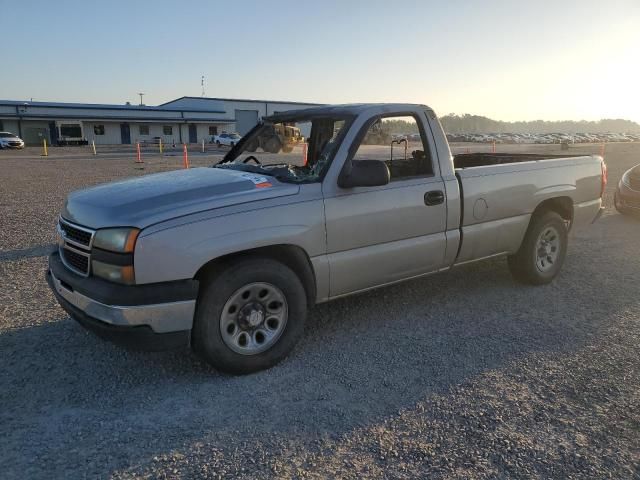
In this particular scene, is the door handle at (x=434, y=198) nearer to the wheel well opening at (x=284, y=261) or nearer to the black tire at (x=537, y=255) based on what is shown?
the wheel well opening at (x=284, y=261)

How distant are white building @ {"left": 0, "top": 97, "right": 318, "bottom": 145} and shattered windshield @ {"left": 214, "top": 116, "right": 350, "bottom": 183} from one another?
160ft

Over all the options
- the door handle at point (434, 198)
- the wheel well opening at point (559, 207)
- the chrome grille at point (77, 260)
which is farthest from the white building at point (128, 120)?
the chrome grille at point (77, 260)

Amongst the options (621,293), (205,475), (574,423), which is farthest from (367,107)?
(621,293)

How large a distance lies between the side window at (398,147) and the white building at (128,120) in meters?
48.9

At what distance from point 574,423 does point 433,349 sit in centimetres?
118

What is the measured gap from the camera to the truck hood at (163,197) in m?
3.16

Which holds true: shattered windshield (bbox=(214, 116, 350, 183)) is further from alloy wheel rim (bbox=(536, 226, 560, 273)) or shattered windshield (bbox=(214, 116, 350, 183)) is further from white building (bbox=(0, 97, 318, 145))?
white building (bbox=(0, 97, 318, 145))

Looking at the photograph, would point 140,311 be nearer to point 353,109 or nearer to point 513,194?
point 353,109

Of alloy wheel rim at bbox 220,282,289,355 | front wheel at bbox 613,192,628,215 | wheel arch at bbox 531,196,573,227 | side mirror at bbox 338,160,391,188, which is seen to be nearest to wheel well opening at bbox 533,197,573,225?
wheel arch at bbox 531,196,573,227

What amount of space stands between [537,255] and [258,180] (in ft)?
10.7

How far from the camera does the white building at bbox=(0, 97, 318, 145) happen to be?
52.1m

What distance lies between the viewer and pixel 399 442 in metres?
2.76

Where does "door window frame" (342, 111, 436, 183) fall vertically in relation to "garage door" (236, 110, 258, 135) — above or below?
below

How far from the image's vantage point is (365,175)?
12.0 ft
